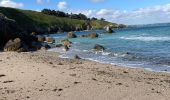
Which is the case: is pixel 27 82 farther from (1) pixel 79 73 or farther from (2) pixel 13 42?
(2) pixel 13 42

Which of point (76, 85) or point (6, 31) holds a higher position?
point (6, 31)

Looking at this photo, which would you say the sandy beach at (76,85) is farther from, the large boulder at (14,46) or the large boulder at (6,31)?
the large boulder at (6,31)

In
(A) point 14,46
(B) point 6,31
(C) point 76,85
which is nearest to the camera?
(C) point 76,85

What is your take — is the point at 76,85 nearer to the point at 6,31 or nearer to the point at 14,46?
the point at 14,46

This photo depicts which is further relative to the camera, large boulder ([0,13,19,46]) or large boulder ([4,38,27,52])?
large boulder ([0,13,19,46])

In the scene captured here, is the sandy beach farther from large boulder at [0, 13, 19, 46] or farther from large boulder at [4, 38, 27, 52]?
large boulder at [0, 13, 19, 46]

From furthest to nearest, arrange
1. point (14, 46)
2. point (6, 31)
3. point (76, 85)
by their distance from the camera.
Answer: point (6, 31) → point (14, 46) → point (76, 85)

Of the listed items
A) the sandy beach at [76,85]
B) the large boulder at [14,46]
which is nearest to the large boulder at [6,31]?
the large boulder at [14,46]

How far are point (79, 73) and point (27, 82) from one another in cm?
446

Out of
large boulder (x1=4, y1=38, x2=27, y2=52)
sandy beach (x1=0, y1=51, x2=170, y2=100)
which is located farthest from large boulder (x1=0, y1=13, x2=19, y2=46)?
sandy beach (x1=0, y1=51, x2=170, y2=100)

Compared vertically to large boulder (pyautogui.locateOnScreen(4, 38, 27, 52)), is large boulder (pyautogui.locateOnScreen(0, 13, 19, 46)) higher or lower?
higher

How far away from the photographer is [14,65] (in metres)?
27.3

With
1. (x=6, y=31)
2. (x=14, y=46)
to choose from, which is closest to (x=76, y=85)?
(x=14, y=46)

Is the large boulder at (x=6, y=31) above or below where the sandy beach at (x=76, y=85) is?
above
